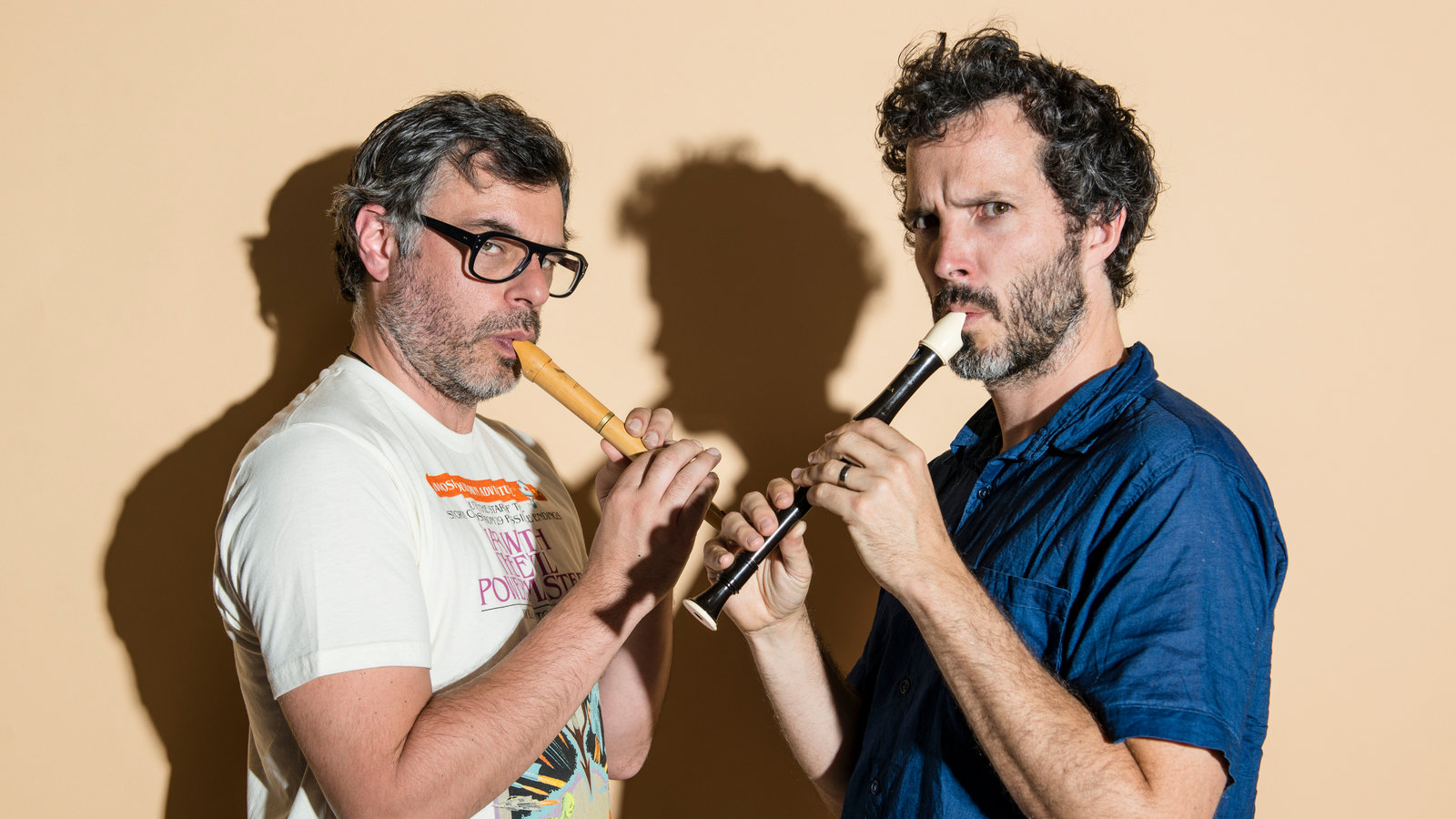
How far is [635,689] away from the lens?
1.83m

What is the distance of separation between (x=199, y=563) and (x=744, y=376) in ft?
3.89

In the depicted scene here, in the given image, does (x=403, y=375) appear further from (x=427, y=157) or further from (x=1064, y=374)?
(x=1064, y=374)

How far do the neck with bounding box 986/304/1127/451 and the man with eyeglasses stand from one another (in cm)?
50

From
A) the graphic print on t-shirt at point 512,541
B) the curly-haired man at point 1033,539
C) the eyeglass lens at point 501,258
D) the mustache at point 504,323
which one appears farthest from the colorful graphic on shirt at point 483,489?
the curly-haired man at point 1033,539

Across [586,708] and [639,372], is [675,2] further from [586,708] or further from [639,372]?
[586,708]

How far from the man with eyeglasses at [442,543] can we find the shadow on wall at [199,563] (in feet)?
1.13

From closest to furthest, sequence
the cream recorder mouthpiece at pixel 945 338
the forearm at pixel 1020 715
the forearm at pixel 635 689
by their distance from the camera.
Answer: the forearm at pixel 1020 715, the cream recorder mouthpiece at pixel 945 338, the forearm at pixel 635 689

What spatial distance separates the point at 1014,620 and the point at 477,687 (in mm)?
722

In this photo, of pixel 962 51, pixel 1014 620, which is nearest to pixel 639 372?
pixel 962 51

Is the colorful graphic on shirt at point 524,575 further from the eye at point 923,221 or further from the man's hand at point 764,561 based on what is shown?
the eye at point 923,221

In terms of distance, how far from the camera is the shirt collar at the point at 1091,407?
1428mm

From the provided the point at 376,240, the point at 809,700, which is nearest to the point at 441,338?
the point at 376,240

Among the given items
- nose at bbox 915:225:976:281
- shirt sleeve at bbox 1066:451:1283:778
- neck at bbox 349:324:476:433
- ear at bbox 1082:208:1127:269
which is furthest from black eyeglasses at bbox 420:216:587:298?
shirt sleeve at bbox 1066:451:1283:778

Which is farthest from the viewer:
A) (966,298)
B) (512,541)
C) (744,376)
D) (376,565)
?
(744,376)
